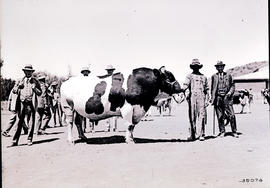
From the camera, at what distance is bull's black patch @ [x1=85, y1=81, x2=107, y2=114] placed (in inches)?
314

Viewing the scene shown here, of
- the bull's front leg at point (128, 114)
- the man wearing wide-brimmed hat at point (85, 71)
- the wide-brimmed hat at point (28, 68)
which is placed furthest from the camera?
the man wearing wide-brimmed hat at point (85, 71)

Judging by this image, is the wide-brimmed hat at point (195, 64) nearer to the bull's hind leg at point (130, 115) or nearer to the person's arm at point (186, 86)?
the person's arm at point (186, 86)

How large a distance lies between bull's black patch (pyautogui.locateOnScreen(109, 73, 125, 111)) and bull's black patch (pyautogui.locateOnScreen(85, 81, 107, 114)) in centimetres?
19

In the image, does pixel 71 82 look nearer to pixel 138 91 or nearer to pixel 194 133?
pixel 138 91

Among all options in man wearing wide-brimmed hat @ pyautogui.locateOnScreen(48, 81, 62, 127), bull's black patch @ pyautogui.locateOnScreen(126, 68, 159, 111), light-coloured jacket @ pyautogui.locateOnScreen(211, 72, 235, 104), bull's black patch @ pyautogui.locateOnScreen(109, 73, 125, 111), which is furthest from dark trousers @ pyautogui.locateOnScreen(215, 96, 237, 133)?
man wearing wide-brimmed hat @ pyautogui.locateOnScreen(48, 81, 62, 127)

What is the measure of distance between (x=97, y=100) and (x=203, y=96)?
2337 millimetres

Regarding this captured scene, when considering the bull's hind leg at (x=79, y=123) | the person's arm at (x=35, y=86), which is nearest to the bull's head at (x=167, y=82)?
the bull's hind leg at (x=79, y=123)

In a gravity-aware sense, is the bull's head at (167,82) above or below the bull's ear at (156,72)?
below

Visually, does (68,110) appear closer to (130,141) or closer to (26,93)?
(26,93)

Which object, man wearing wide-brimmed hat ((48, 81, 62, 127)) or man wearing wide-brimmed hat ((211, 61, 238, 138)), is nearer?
man wearing wide-brimmed hat ((211, 61, 238, 138))

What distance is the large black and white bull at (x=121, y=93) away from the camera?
790cm

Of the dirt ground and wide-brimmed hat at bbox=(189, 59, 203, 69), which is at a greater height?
wide-brimmed hat at bbox=(189, 59, 203, 69)

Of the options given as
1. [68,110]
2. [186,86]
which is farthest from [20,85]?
[186,86]

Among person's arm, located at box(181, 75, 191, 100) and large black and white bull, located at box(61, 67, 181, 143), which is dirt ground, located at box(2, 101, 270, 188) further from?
person's arm, located at box(181, 75, 191, 100)
